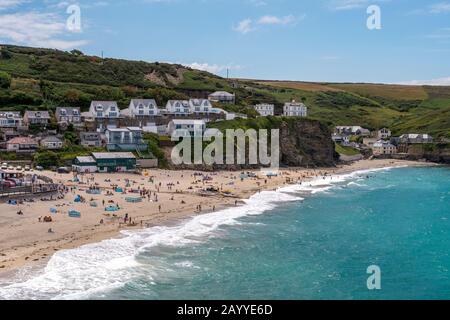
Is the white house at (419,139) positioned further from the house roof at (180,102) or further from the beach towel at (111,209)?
the beach towel at (111,209)

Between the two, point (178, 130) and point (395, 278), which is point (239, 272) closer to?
point (395, 278)

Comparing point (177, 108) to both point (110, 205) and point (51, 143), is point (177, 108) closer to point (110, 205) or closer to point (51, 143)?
point (51, 143)

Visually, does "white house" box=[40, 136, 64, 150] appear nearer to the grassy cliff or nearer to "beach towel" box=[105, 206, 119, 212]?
the grassy cliff

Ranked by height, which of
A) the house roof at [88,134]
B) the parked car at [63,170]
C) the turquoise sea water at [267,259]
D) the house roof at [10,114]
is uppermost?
the house roof at [10,114]

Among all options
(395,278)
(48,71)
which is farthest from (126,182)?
(48,71)

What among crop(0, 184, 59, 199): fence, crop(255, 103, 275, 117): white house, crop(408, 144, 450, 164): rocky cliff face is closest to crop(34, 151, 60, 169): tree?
crop(0, 184, 59, 199): fence

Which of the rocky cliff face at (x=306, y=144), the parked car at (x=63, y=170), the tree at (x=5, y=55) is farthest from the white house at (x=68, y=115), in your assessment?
the tree at (x=5, y=55)

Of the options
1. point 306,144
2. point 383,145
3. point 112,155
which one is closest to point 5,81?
point 112,155
